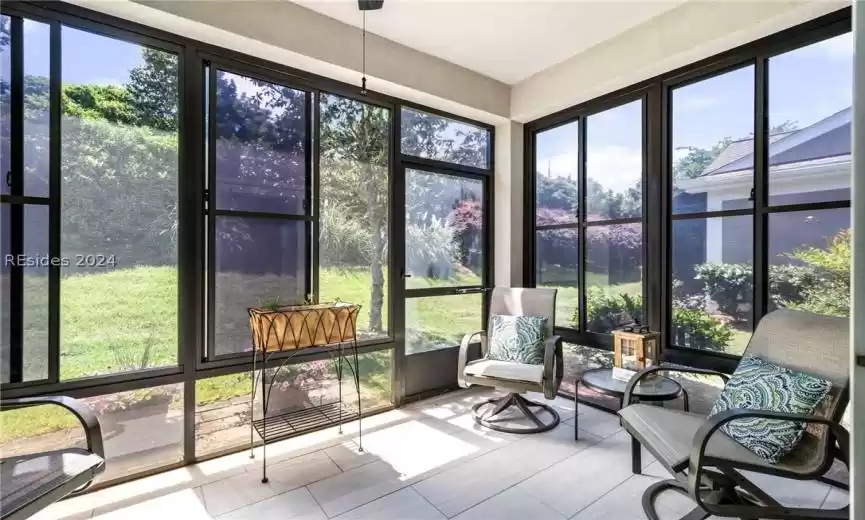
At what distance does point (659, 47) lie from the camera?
108 inches

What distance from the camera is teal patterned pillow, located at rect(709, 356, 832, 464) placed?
→ 5.55 feet

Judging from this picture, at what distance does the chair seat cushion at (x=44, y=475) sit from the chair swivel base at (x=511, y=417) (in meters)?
2.26

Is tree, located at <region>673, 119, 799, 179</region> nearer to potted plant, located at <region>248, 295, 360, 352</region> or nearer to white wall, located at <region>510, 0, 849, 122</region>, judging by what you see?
white wall, located at <region>510, 0, 849, 122</region>

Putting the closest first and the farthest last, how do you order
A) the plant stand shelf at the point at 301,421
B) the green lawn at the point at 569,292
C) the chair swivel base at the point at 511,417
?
the plant stand shelf at the point at 301,421 → the chair swivel base at the point at 511,417 → the green lawn at the point at 569,292

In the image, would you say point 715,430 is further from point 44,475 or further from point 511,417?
point 44,475

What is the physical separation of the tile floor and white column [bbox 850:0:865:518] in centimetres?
99

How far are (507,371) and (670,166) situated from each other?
76.5 inches

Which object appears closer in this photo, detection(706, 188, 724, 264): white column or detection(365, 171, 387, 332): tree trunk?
detection(706, 188, 724, 264): white column

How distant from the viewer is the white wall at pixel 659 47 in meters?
2.30

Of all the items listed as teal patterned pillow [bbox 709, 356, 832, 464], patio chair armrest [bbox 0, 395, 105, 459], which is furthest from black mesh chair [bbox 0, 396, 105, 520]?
teal patterned pillow [bbox 709, 356, 832, 464]

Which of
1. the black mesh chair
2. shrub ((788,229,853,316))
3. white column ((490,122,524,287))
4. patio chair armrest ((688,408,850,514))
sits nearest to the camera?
the black mesh chair

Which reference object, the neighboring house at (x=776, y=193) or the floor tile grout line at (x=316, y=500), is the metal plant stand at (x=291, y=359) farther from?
the neighboring house at (x=776, y=193)

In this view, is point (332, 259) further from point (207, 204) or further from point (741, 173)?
point (741, 173)
